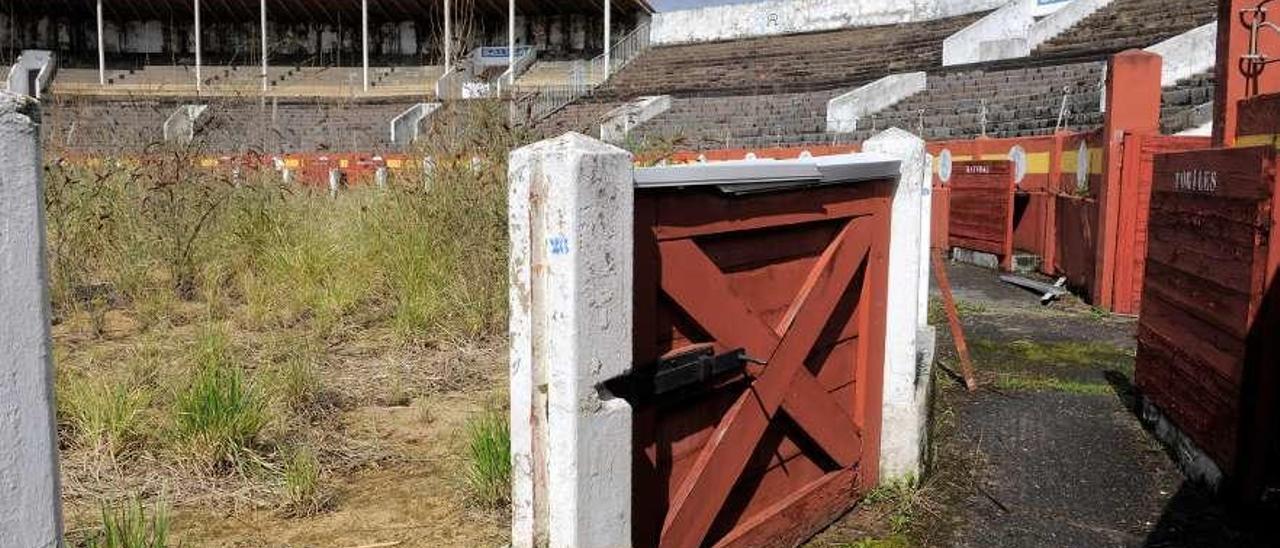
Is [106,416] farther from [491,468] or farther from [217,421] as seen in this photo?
[491,468]

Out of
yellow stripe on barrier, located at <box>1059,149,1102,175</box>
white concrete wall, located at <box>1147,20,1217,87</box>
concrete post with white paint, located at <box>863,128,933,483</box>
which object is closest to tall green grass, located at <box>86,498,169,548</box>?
concrete post with white paint, located at <box>863,128,933,483</box>

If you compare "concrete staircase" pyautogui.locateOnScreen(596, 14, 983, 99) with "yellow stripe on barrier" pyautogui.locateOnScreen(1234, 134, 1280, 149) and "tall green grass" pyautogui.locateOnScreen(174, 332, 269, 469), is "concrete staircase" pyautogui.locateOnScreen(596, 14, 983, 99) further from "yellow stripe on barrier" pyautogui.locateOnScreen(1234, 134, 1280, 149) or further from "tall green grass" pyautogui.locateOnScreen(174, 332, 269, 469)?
"tall green grass" pyautogui.locateOnScreen(174, 332, 269, 469)

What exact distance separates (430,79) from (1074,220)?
3628 cm

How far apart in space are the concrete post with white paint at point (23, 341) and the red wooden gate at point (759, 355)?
4.73ft

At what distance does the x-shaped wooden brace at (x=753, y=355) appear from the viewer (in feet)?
9.53

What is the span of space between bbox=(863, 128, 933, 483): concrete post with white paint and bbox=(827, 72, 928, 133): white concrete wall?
67.4ft

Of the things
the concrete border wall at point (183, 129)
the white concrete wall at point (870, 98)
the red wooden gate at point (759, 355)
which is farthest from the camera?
the white concrete wall at point (870, 98)

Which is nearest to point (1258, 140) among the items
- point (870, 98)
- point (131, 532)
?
point (131, 532)

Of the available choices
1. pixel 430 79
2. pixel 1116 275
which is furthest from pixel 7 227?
pixel 430 79

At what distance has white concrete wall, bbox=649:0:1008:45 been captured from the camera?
3503 cm

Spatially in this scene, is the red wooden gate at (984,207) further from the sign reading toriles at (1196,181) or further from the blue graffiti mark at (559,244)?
the blue graffiti mark at (559,244)

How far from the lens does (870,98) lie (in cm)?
2491

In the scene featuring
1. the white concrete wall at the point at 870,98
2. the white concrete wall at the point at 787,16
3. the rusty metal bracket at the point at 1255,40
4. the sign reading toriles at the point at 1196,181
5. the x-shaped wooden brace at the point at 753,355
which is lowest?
the x-shaped wooden brace at the point at 753,355

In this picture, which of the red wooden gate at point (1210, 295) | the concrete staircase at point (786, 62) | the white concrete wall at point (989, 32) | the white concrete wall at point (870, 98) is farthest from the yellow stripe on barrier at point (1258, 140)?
the concrete staircase at point (786, 62)
